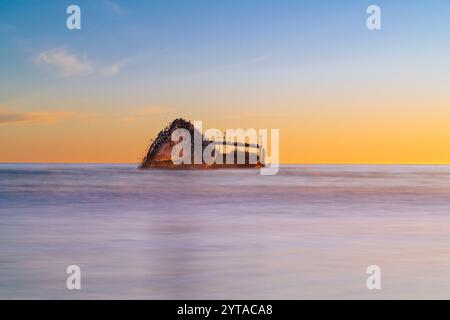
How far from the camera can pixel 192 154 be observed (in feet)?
277

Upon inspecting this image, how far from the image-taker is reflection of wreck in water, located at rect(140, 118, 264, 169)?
73875 mm

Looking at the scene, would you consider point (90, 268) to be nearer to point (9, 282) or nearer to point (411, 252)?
point (9, 282)

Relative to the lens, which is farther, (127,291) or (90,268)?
(90,268)

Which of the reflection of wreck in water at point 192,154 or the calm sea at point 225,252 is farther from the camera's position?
the reflection of wreck in water at point 192,154

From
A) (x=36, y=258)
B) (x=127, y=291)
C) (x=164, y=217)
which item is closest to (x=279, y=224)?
(x=164, y=217)

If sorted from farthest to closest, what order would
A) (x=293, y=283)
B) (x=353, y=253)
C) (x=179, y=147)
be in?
(x=179, y=147), (x=353, y=253), (x=293, y=283)

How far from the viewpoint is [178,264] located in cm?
1148

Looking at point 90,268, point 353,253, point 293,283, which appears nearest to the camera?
point 293,283

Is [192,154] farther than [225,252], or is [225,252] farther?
[192,154]

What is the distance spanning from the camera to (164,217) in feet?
65.7

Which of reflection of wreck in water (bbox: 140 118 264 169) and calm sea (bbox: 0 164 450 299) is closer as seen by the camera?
calm sea (bbox: 0 164 450 299)

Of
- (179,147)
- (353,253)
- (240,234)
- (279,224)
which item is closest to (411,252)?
(353,253)

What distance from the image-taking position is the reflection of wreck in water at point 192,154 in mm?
73875

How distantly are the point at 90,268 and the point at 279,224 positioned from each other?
7921 mm
